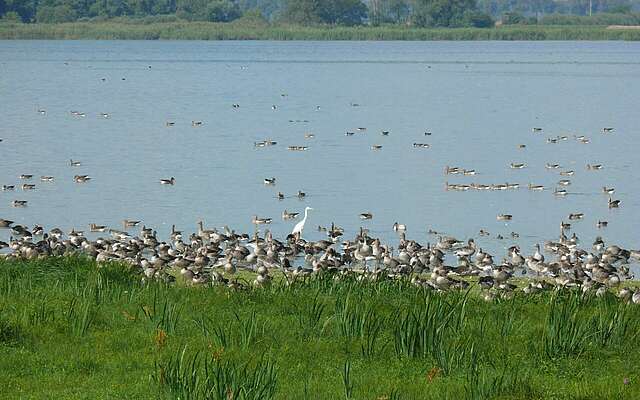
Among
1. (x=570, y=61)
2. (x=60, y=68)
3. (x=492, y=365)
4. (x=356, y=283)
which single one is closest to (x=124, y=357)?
(x=492, y=365)

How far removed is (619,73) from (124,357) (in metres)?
73.3

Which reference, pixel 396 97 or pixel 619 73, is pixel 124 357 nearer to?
pixel 396 97

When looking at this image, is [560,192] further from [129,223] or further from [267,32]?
[267,32]

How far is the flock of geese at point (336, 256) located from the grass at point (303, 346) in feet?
14.9

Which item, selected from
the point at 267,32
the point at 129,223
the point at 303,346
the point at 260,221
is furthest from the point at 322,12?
the point at 303,346

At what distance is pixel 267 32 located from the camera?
148750 millimetres

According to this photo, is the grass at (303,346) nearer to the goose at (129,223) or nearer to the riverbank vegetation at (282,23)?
the goose at (129,223)

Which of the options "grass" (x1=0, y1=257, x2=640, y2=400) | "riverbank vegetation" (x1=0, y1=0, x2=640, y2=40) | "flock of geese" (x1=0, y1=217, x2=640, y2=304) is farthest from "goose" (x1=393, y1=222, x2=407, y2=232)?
"riverbank vegetation" (x1=0, y1=0, x2=640, y2=40)

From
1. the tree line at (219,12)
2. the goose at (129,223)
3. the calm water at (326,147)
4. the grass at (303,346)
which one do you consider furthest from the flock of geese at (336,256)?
the tree line at (219,12)

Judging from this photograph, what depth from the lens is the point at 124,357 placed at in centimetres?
977

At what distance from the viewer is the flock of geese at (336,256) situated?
18.3 metres

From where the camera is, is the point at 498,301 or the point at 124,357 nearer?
the point at 124,357

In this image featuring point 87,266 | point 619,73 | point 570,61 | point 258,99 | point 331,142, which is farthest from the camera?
point 570,61

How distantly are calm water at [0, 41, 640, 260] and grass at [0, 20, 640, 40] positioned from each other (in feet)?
185
